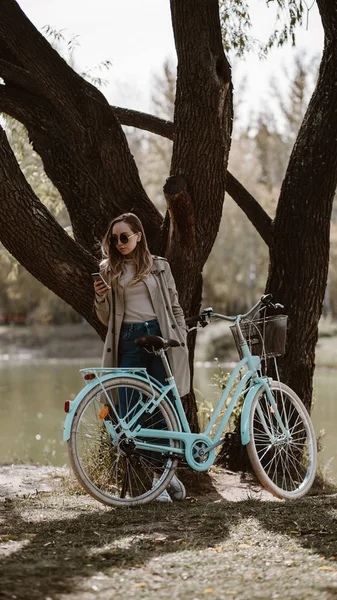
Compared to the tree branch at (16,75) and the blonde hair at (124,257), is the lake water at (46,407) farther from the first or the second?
the tree branch at (16,75)

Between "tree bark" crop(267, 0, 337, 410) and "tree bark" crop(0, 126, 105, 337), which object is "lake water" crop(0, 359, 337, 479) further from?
"tree bark" crop(0, 126, 105, 337)

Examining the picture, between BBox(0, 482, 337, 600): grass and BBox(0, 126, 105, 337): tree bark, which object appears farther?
BBox(0, 126, 105, 337): tree bark

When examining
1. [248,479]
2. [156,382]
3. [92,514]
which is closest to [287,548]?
[92,514]

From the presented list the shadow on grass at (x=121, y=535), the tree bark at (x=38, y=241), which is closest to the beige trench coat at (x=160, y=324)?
the shadow on grass at (x=121, y=535)

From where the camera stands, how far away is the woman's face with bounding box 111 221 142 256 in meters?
5.20

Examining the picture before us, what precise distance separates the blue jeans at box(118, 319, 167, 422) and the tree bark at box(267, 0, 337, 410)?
1.96 m

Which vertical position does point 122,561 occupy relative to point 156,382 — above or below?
below

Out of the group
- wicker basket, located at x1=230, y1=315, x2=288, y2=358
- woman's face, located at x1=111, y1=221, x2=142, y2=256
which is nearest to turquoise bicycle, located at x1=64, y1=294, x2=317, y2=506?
wicker basket, located at x1=230, y1=315, x2=288, y2=358

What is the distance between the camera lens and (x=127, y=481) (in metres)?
5.05

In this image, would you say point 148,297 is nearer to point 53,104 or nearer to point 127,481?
point 127,481

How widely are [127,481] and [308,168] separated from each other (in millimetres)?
3135

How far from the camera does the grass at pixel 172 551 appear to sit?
10.4 ft

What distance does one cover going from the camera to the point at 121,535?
4.04 meters

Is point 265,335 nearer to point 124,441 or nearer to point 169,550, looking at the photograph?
point 124,441
